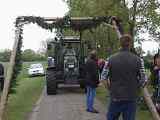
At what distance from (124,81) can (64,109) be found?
9.26 metres

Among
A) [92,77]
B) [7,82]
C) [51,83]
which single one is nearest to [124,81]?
[92,77]

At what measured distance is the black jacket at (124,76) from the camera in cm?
929

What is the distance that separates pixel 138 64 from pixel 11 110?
9643 millimetres

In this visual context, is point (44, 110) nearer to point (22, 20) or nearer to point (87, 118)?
point (87, 118)

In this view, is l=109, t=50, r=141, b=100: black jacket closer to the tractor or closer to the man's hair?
the man's hair

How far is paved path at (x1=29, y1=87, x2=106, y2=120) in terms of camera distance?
628 inches

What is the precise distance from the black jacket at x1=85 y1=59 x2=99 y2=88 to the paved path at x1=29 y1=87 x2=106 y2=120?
908mm

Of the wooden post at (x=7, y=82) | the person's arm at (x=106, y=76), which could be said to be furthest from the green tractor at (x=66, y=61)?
the person's arm at (x=106, y=76)

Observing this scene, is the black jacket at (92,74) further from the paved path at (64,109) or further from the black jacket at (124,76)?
the black jacket at (124,76)

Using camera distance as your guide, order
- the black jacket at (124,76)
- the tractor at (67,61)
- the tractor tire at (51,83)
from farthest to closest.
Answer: the tractor at (67,61)
the tractor tire at (51,83)
the black jacket at (124,76)

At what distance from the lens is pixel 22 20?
885 inches

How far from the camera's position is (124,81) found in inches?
367

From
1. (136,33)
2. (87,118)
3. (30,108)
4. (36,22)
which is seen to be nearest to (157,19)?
(136,33)

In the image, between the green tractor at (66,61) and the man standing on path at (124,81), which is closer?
the man standing on path at (124,81)
